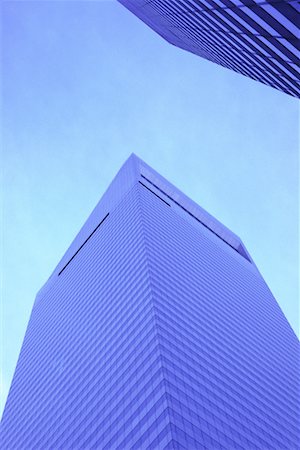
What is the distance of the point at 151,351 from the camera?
53969 millimetres

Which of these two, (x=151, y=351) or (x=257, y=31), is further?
(x=151, y=351)

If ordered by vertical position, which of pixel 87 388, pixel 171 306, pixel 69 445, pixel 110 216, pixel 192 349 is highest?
pixel 110 216

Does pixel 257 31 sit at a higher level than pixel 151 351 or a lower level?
higher

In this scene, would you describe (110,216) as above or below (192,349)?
above

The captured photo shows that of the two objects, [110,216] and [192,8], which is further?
[110,216]

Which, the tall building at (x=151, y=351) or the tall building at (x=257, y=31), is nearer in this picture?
the tall building at (x=257, y=31)

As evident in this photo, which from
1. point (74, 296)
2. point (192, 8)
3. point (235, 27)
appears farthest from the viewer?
point (74, 296)

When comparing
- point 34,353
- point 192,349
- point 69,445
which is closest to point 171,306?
point 192,349

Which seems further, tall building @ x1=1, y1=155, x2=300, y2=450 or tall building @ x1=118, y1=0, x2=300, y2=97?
tall building @ x1=1, y1=155, x2=300, y2=450

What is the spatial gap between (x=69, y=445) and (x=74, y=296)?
153ft

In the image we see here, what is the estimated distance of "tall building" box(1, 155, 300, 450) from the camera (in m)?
50.0

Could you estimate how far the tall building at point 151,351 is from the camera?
164 feet

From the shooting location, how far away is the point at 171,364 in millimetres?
52219

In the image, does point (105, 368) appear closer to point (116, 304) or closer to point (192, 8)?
point (116, 304)
